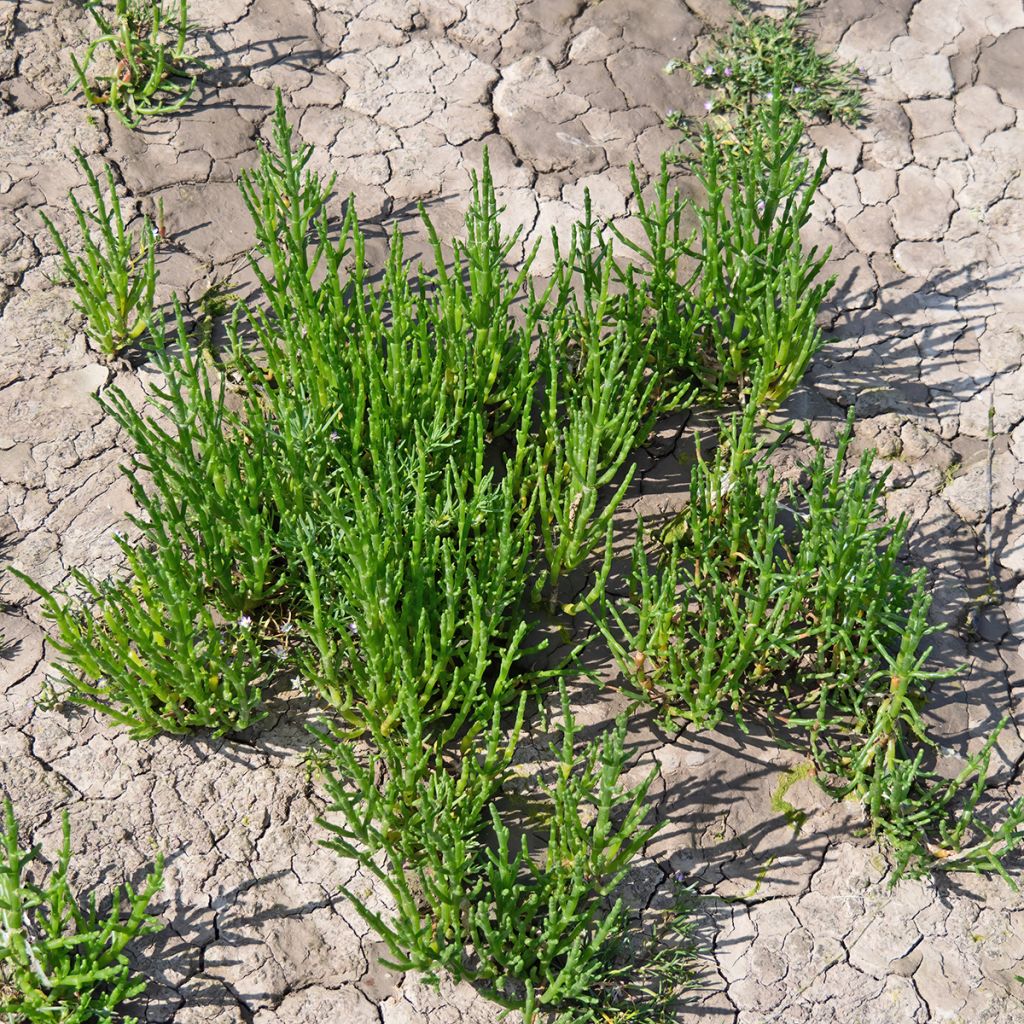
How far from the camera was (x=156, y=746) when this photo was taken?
288cm

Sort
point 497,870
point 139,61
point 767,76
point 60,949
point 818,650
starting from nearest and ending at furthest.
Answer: point 60,949 → point 497,870 → point 818,650 → point 139,61 → point 767,76

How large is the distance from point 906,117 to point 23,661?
368 cm

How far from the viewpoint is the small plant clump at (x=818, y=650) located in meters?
2.77

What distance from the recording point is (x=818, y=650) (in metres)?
2.95

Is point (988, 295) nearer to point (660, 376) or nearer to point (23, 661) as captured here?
point (660, 376)

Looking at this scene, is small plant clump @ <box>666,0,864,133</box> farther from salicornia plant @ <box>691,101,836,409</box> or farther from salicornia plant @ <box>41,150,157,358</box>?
salicornia plant @ <box>41,150,157,358</box>

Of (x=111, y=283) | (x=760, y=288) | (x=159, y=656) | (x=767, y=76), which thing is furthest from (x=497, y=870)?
(x=767, y=76)

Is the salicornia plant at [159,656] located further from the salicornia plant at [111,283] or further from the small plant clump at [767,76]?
the small plant clump at [767,76]

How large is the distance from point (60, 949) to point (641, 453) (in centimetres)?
205

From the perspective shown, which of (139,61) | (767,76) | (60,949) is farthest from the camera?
(767,76)

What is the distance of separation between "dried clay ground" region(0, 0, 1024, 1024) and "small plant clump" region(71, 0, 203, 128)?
0.09m

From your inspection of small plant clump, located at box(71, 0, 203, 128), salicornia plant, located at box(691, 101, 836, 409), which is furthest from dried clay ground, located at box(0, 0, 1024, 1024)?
salicornia plant, located at box(691, 101, 836, 409)

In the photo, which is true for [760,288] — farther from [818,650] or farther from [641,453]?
[818,650]

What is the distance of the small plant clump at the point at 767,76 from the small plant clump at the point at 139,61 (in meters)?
1.88
